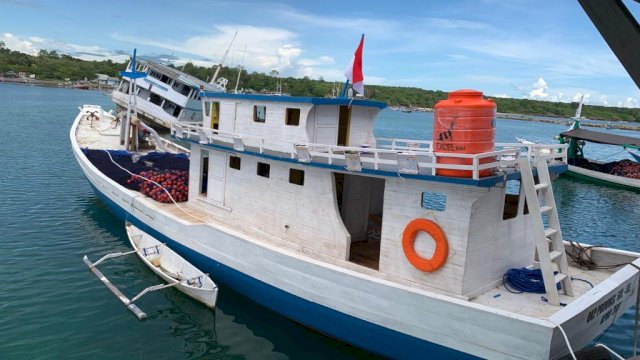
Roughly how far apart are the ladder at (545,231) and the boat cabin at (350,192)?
0.47 metres

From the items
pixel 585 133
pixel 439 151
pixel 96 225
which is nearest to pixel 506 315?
pixel 439 151

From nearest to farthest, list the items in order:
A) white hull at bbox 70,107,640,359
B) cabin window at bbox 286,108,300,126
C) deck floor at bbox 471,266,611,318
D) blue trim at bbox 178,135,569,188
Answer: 1. white hull at bbox 70,107,640,359
2. blue trim at bbox 178,135,569,188
3. deck floor at bbox 471,266,611,318
4. cabin window at bbox 286,108,300,126

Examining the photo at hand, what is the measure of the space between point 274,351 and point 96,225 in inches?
419

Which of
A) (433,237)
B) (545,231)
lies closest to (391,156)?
(433,237)

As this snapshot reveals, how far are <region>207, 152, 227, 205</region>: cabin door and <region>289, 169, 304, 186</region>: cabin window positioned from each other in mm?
2770

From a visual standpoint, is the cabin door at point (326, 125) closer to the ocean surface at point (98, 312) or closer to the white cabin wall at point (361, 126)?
the white cabin wall at point (361, 126)

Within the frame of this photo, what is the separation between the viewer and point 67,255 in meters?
14.3

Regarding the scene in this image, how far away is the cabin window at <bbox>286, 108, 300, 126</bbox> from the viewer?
11602 millimetres

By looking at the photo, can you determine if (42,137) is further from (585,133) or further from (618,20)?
(585,133)

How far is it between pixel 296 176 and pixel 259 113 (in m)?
2.44

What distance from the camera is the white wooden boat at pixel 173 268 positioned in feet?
37.8

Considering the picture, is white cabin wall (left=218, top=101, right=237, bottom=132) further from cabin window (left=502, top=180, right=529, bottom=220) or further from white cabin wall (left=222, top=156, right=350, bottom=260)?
cabin window (left=502, top=180, right=529, bottom=220)

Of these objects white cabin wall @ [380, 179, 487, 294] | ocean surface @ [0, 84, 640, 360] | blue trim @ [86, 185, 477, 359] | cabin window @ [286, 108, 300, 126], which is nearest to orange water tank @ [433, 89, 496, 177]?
white cabin wall @ [380, 179, 487, 294]

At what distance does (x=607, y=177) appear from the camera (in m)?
38.7
